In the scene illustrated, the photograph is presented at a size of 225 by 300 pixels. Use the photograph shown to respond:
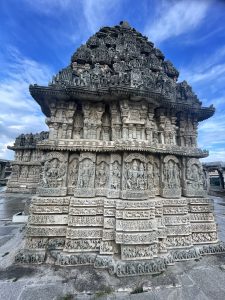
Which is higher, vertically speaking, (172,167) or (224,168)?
(224,168)

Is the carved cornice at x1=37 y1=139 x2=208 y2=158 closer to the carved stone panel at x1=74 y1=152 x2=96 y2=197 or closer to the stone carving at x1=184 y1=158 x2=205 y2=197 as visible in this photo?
the carved stone panel at x1=74 y1=152 x2=96 y2=197

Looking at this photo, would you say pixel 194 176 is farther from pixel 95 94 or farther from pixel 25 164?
pixel 25 164

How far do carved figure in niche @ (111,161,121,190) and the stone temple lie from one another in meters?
0.03

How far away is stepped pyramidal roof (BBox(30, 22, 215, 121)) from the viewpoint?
5191 mm

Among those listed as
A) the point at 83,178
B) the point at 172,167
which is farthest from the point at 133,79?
A: the point at 83,178

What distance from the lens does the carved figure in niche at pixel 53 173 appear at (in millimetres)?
5030

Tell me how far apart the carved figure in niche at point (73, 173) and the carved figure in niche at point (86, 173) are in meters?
0.29

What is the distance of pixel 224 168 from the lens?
2173 centimetres

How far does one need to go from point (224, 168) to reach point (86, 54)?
23.5m

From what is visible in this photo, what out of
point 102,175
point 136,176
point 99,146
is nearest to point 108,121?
point 99,146

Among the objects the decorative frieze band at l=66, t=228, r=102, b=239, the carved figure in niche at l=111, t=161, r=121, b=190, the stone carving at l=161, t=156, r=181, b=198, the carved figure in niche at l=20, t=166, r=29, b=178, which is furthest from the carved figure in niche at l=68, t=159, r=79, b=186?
the carved figure in niche at l=20, t=166, r=29, b=178

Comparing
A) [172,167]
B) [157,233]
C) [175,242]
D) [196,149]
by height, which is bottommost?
[175,242]

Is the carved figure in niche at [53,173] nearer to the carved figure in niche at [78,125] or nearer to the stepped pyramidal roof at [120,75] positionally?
the carved figure in niche at [78,125]

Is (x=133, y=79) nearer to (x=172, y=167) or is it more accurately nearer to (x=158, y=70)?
(x=158, y=70)
